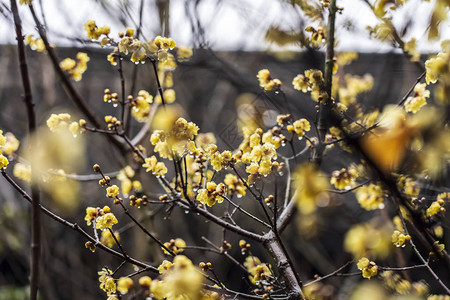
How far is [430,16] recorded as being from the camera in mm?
1209

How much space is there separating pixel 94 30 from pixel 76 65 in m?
0.57

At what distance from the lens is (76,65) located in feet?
6.73

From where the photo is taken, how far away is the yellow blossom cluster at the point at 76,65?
2006 mm

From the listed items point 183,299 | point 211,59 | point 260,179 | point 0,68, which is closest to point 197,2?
point 211,59

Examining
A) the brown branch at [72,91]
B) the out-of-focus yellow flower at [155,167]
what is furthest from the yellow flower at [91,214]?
the brown branch at [72,91]

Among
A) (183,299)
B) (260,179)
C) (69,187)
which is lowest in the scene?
(183,299)

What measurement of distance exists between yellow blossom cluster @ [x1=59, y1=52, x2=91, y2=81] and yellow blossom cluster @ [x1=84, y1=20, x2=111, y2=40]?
1.61 ft

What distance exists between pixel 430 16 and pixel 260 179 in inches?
29.7

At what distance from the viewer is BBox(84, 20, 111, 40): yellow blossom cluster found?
1.52m

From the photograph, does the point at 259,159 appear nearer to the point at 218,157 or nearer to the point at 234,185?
the point at 218,157

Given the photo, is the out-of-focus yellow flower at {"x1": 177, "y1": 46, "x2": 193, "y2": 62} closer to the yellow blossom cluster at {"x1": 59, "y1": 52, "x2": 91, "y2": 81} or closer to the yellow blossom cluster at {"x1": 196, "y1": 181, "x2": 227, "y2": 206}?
the yellow blossom cluster at {"x1": 59, "y1": 52, "x2": 91, "y2": 81}

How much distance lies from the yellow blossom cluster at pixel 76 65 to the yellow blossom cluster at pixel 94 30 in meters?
0.49

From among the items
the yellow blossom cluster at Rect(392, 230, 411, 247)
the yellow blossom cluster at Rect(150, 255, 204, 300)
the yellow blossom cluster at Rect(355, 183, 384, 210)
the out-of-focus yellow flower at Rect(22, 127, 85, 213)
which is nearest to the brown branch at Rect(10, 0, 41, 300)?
the yellow blossom cluster at Rect(150, 255, 204, 300)

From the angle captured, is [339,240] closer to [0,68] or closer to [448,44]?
[448,44]
